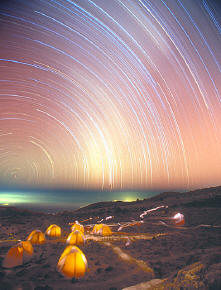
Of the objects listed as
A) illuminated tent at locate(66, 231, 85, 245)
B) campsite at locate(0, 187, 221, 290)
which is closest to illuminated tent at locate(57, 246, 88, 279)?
campsite at locate(0, 187, 221, 290)

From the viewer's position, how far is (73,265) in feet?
25.6

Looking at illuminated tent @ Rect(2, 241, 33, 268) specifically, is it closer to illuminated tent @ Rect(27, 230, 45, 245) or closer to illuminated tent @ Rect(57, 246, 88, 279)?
illuminated tent @ Rect(57, 246, 88, 279)

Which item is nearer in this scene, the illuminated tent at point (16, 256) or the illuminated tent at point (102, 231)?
the illuminated tent at point (16, 256)

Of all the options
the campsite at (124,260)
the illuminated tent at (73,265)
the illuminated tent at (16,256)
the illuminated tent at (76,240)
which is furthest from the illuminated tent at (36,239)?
the illuminated tent at (73,265)

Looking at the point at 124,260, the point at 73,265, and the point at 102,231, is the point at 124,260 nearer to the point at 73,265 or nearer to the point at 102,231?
the point at 73,265

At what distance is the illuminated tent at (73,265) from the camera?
7.74 metres

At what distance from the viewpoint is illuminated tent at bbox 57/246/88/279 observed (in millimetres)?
7738

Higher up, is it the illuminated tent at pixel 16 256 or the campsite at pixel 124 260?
the illuminated tent at pixel 16 256

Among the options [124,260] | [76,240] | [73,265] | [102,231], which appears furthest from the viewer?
[102,231]

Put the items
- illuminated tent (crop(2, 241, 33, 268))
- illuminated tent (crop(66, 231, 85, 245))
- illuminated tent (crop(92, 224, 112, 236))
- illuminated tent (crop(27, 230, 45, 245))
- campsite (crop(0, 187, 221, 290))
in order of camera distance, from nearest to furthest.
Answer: campsite (crop(0, 187, 221, 290)) < illuminated tent (crop(2, 241, 33, 268)) < illuminated tent (crop(66, 231, 85, 245)) < illuminated tent (crop(27, 230, 45, 245)) < illuminated tent (crop(92, 224, 112, 236))

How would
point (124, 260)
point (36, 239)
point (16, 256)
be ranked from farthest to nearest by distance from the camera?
point (36, 239) < point (124, 260) < point (16, 256)

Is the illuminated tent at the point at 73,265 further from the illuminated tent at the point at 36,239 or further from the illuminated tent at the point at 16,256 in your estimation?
the illuminated tent at the point at 36,239

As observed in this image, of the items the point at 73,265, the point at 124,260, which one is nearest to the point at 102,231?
the point at 124,260

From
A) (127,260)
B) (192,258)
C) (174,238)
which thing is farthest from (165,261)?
(174,238)
